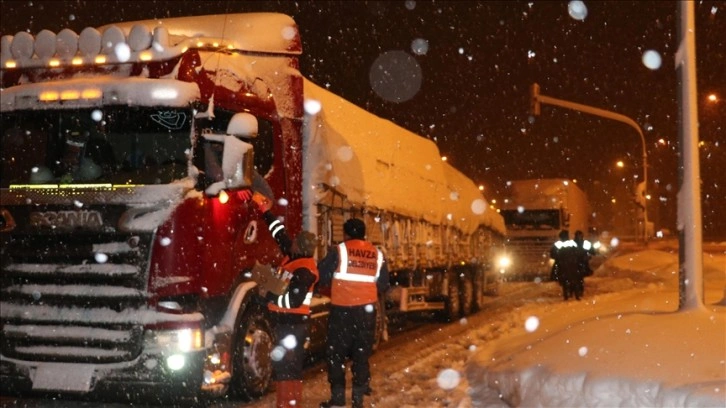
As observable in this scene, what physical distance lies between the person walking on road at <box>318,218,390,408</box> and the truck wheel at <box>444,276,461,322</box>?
31.0ft

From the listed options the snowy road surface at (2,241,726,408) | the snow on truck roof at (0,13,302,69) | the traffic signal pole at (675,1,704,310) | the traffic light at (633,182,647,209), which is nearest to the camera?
the snow on truck roof at (0,13,302,69)

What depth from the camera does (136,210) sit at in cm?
773

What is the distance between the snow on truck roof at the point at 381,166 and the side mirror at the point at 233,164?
2.30 metres

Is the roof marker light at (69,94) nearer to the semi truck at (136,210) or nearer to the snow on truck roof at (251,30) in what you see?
the semi truck at (136,210)

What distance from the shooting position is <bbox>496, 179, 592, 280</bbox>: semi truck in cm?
3195

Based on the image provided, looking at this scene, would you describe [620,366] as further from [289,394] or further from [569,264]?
[569,264]

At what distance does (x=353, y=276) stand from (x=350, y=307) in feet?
0.91

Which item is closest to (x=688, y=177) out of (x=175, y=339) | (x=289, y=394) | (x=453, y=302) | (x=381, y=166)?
(x=381, y=166)

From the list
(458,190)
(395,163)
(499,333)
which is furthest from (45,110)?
(458,190)

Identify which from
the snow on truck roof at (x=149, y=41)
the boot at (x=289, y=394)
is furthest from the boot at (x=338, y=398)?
the snow on truck roof at (x=149, y=41)

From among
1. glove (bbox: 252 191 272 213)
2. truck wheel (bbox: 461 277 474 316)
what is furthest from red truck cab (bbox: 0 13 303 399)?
truck wheel (bbox: 461 277 474 316)

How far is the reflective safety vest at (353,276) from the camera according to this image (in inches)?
321

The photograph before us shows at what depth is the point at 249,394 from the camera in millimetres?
8930

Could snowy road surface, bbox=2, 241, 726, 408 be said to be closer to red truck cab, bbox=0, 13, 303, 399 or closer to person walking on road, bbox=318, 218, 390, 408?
person walking on road, bbox=318, 218, 390, 408
